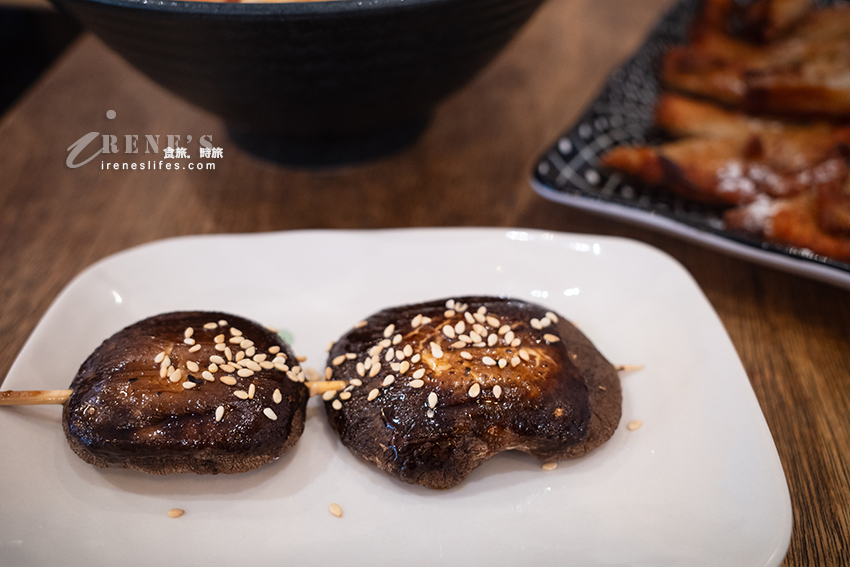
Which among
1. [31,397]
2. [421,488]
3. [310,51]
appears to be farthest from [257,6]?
[421,488]

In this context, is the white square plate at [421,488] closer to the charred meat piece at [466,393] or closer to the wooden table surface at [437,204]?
the charred meat piece at [466,393]

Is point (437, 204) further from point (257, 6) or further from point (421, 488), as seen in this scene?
point (421, 488)

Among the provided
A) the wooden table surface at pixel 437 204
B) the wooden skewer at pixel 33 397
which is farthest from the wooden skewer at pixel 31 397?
the wooden table surface at pixel 437 204

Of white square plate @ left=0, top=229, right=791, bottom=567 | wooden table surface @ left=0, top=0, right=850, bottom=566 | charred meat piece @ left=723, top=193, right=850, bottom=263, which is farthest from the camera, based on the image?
charred meat piece @ left=723, top=193, right=850, bottom=263

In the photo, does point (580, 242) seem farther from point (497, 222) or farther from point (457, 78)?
→ point (457, 78)

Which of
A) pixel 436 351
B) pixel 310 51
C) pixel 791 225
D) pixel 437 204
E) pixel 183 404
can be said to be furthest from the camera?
pixel 437 204

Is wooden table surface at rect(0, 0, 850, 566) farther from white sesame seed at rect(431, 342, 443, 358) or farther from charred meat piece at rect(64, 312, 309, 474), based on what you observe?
white sesame seed at rect(431, 342, 443, 358)

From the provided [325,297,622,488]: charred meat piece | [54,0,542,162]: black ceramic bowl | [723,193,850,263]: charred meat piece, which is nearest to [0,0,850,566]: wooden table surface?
[723,193,850,263]: charred meat piece

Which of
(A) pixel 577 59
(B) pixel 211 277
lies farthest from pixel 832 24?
(B) pixel 211 277
